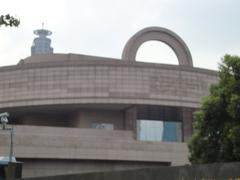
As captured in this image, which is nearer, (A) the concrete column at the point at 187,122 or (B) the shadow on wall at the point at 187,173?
(B) the shadow on wall at the point at 187,173

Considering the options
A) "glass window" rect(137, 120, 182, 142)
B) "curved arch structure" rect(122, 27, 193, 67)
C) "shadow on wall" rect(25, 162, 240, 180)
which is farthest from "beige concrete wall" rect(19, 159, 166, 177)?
"shadow on wall" rect(25, 162, 240, 180)

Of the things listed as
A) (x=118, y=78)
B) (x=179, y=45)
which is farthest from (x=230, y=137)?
(x=179, y=45)

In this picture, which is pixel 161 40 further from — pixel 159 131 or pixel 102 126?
pixel 102 126

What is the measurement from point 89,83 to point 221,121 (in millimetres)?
27001

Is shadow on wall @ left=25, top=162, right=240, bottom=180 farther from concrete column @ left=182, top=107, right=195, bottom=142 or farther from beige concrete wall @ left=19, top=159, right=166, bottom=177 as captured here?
concrete column @ left=182, top=107, right=195, bottom=142

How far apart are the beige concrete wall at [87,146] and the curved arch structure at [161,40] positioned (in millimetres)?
13994

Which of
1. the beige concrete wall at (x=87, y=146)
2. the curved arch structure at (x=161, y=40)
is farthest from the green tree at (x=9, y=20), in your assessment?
the curved arch structure at (x=161, y=40)

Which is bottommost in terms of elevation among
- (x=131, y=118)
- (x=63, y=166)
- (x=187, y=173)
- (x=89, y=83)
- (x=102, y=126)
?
(x=63, y=166)

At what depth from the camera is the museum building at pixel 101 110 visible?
4659cm

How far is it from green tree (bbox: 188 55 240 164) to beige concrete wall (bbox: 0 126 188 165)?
64.1ft

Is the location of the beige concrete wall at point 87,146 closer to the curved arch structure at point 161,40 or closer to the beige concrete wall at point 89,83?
the beige concrete wall at point 89,83

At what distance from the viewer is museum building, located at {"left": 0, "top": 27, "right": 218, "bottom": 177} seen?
46.6 metres

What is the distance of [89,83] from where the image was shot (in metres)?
53.2

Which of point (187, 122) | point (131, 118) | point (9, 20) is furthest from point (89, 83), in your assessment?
point (9, 20)
